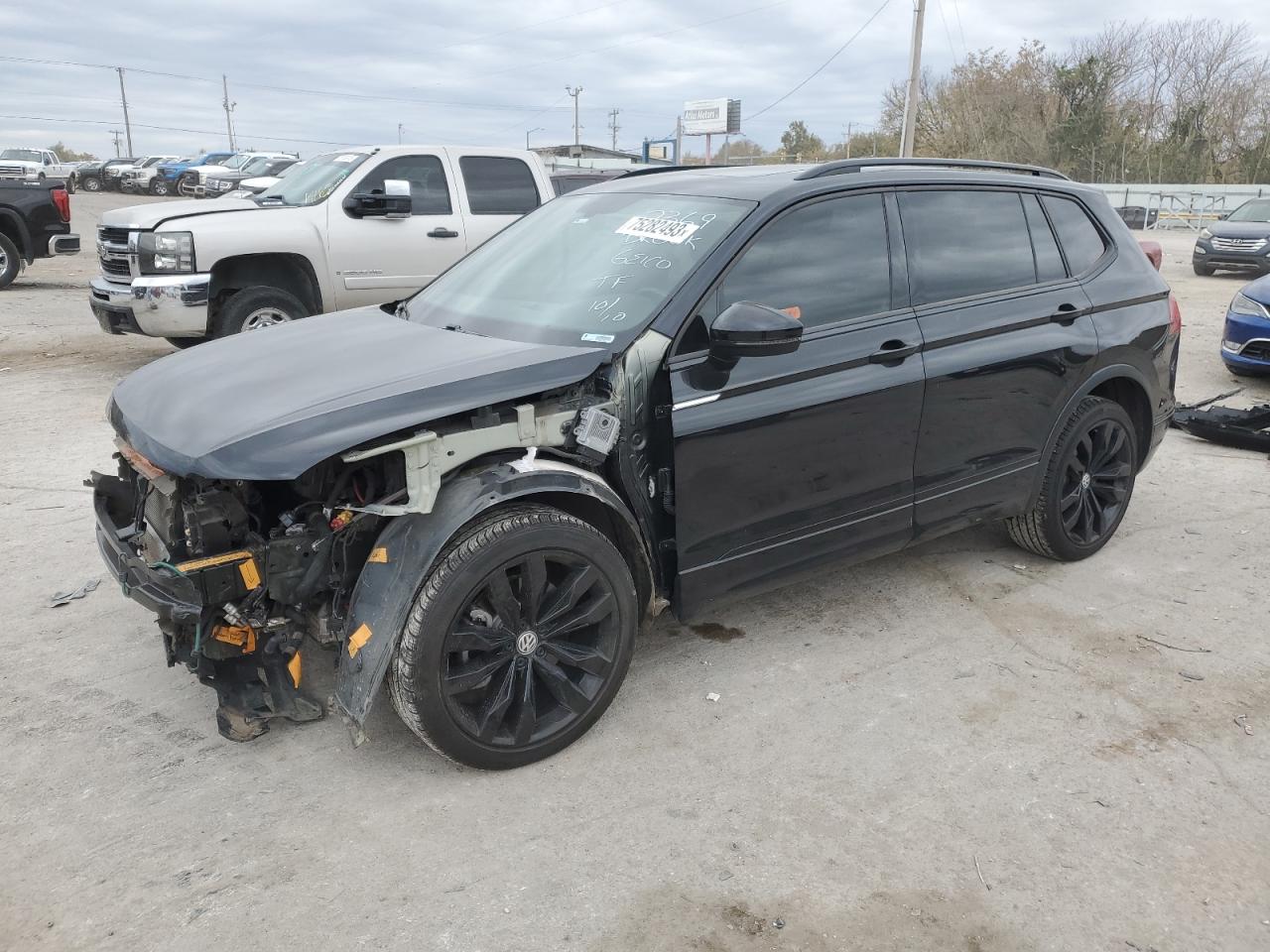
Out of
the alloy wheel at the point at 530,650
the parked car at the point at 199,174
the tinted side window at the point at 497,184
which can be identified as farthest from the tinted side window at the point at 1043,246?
the parked car at the point at 199,174

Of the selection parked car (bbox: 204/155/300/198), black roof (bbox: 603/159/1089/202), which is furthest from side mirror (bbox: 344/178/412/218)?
parked car (bbox: 204/155/300/198)

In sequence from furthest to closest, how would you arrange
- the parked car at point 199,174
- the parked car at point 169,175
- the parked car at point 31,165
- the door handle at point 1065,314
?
the parked car at point 169,175
the parked car at point 199,174
the parked car at point 31,165
the door handle at point 1065,314

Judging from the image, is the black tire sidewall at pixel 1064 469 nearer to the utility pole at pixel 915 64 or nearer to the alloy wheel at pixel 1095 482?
the alloy wheel at pixel 1095 482

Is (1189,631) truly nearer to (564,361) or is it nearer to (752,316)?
(752,316)

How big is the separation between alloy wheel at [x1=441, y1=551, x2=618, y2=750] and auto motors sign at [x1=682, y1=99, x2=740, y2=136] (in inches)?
2399

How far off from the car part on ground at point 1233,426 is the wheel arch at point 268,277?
23.2 ft

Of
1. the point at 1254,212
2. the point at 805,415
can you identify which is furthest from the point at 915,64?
the point at 805,415

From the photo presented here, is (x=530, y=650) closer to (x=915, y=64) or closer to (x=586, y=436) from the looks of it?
(x=586, y=436)

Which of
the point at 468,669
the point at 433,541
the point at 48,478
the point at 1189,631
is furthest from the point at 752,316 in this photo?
the point at 48,478

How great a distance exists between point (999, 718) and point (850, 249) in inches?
71.8

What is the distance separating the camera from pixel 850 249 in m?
3.63

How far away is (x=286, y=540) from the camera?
9.07ft

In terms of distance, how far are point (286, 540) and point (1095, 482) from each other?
3.82 meters

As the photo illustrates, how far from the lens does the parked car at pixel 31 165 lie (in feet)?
103
